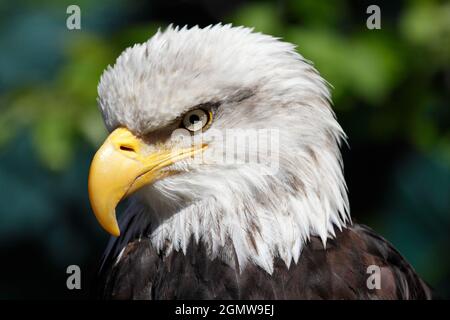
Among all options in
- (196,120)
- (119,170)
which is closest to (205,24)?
(196,120)

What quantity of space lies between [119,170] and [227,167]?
30 cm

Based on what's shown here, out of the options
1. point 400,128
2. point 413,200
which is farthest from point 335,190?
point 413,200

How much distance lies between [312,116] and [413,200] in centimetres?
231

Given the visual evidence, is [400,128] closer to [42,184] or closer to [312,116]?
[312,116]

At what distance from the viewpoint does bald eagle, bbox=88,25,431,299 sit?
209cm

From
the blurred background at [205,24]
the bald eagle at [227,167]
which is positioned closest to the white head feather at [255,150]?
the bald eagle at [227,167]

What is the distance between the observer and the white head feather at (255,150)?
6.91 ft

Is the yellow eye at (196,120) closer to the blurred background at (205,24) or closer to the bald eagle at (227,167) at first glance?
the bald eagle at (227,167)

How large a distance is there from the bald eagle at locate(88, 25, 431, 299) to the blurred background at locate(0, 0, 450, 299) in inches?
45.9

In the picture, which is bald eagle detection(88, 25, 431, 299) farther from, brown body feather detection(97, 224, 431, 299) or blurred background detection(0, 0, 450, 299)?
blurred background detection(0, 0, 450, 299)

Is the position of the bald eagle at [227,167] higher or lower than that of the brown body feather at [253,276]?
higher

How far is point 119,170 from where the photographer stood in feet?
6.78

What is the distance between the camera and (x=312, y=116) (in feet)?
7.13

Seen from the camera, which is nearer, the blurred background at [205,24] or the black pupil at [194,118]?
the black pupil at [194,118]
